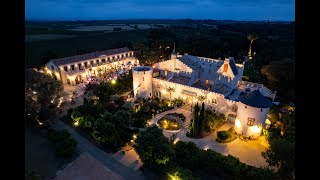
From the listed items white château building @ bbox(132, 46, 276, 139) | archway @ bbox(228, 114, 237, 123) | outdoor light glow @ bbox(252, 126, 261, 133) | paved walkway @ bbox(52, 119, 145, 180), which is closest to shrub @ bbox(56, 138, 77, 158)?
paved walkway @ bbox(52, 119, 145, 180)

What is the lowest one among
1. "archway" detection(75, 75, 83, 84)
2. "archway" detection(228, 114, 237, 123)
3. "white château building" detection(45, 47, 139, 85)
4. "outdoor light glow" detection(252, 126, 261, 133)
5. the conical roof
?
"outdoor light glow" detection(252, 126, 261, 133)

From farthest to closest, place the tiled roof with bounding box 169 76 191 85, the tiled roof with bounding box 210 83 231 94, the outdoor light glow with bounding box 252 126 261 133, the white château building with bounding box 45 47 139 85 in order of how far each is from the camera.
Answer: the white château building with bounding box 45 47 139 85 → the tiled roof with bounding box 169 76 191 85 → the tiled roof with bounding box 210 83 231 94 → the outdoor light glow with bounding box 252 126 261 133

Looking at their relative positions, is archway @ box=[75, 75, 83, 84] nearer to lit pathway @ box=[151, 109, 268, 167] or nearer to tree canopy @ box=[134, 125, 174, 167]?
lit pathway @ box=[151, 109, 268, 167]

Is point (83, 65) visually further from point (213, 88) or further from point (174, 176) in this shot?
point (174, 176)

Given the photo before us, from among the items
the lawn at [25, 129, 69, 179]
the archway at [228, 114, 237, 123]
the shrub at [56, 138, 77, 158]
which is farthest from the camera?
the archway at [228, 114, 237, 123]
